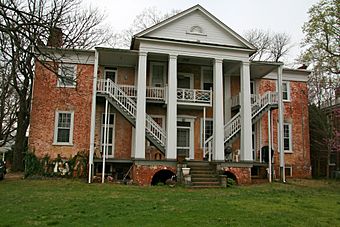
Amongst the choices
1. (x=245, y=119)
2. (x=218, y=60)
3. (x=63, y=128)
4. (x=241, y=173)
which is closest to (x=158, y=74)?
(x=218, y=60)

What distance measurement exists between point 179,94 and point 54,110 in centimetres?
732

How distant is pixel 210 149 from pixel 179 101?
3.13 m

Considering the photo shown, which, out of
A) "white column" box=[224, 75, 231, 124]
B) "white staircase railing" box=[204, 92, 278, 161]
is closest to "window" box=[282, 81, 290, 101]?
"white staircase railing" box=[204, 92, 278, 161]

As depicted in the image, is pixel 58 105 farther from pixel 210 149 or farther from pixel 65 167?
pixel 210 149

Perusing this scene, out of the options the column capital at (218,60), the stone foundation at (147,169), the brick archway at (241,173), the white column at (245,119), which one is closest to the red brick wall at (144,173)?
the stone foundation at (147,169)

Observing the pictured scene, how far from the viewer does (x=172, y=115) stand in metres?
18.0

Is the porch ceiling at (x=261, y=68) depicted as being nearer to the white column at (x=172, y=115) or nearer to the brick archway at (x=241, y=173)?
the white column at (x=172, y=115)

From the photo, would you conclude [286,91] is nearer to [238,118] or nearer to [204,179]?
[238,118]

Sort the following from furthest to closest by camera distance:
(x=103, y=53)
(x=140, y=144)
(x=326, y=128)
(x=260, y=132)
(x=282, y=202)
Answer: (x=326, y=128), (x=260, y=132), (x=103, y=53), (x=140, y=144), (x=282, y=202)

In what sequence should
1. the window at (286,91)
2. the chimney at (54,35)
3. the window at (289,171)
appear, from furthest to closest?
the window at (286,91) → the window at (289,171) → the chimney at (54,35)

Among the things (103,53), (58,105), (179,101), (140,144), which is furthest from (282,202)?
(58,105)

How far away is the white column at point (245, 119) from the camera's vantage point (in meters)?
18.6

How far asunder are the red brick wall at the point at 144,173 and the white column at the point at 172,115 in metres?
0.92

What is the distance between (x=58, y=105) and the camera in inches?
806
